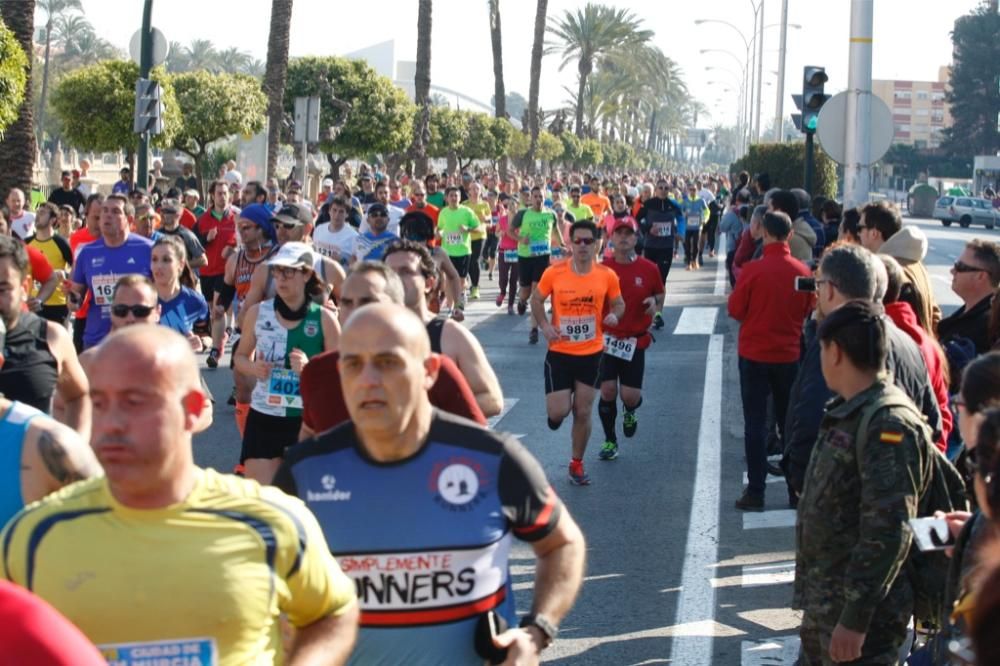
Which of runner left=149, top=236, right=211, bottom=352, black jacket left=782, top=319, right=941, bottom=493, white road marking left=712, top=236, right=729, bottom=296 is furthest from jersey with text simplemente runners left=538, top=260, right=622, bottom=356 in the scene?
white road marking left=712, top=236, right=729, bottom=296

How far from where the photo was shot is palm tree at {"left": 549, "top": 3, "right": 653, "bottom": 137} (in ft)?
234

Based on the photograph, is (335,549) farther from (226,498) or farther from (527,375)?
(527,375)

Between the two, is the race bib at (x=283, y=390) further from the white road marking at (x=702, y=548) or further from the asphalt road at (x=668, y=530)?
the white road marking at (x=702, y=548)

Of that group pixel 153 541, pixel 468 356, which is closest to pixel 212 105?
pixel 468 356

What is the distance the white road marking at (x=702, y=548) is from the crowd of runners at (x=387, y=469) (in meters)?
0.45

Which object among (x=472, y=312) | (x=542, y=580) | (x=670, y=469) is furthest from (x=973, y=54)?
(x=542, y=580)

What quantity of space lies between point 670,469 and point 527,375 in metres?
4.72

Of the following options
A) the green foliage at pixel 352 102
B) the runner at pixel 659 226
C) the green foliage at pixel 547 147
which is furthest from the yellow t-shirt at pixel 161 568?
the green foliage at pixel 547 147

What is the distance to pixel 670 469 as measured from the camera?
36.1ft

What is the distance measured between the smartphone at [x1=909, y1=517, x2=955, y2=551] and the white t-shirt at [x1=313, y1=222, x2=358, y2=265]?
10.9m

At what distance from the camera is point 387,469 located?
12.1 ft

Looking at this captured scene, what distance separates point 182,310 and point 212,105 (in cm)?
2119

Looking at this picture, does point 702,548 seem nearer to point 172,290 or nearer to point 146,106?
point 172,290

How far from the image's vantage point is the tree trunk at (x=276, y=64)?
2767cm
